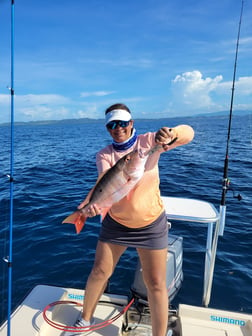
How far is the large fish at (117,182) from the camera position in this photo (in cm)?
259

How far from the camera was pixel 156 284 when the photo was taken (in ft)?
9.66

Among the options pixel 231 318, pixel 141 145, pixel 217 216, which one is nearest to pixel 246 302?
pixel 231 318

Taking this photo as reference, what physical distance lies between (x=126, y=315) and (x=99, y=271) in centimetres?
92

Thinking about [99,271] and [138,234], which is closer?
[138,234]

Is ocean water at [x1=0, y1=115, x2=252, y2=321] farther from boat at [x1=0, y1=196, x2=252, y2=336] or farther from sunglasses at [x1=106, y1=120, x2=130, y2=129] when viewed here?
sunglasses at [x1=106, y1=120, x2=130, y2=129]

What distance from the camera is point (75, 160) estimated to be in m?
20.8

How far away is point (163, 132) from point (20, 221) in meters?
7.18

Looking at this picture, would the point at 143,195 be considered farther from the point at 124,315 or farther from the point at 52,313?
the point at 52,313

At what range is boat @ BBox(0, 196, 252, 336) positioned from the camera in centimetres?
337

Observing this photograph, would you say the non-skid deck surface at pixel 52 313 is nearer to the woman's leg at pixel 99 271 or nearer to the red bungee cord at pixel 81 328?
the red bungee cord at pixel 81 328

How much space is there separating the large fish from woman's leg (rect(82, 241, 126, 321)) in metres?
0.52

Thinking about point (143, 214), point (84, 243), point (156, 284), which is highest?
point (143, 214)

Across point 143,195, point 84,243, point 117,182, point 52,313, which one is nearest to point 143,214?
point 143,195

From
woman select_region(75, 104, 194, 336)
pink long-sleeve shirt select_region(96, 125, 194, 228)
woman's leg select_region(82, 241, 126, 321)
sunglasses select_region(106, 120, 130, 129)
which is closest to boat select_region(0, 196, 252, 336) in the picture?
woman's leg select_region(82, 241, 126, 321)
